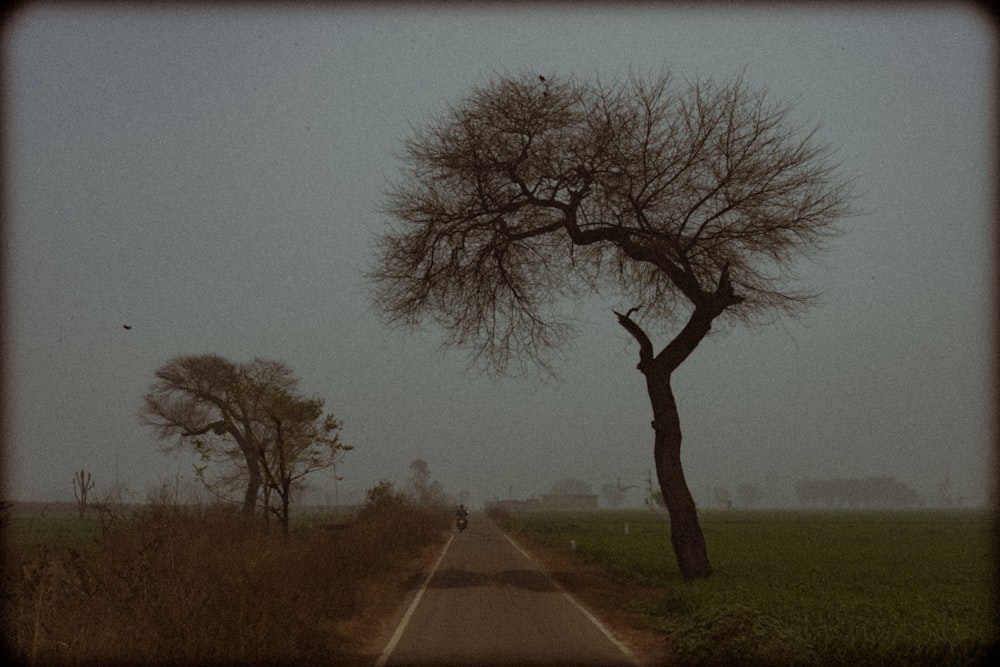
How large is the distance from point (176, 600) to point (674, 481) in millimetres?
10867

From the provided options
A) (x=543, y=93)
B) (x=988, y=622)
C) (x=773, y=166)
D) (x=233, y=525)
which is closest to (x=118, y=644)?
(x=233, y=525)

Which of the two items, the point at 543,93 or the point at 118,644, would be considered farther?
the point at 543,93

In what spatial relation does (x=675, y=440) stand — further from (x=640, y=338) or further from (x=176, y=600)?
(x=176, y=600)

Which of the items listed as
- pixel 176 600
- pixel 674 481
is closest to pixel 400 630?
pixel 176 600

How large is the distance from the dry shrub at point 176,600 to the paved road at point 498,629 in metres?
1.11

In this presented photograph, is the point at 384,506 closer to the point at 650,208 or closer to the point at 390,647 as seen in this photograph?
the point at 650,208

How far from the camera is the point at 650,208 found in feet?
53.7

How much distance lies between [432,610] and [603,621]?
10.4ft

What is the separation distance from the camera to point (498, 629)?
34.8ft

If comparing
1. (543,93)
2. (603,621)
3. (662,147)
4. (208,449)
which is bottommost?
(603,621)

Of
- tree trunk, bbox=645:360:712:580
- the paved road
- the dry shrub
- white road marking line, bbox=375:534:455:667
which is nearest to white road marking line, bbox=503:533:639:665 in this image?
the paved road

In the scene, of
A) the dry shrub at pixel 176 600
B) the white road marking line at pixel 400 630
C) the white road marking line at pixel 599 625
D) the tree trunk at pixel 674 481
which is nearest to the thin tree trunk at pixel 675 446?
the tree trunk at pixel 674 481

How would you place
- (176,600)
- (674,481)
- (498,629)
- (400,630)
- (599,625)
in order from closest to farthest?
(176,600) → (498,629) → (400,630) → (599,625) → (674,481)

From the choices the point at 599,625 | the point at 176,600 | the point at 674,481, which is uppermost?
the point at 674,481
